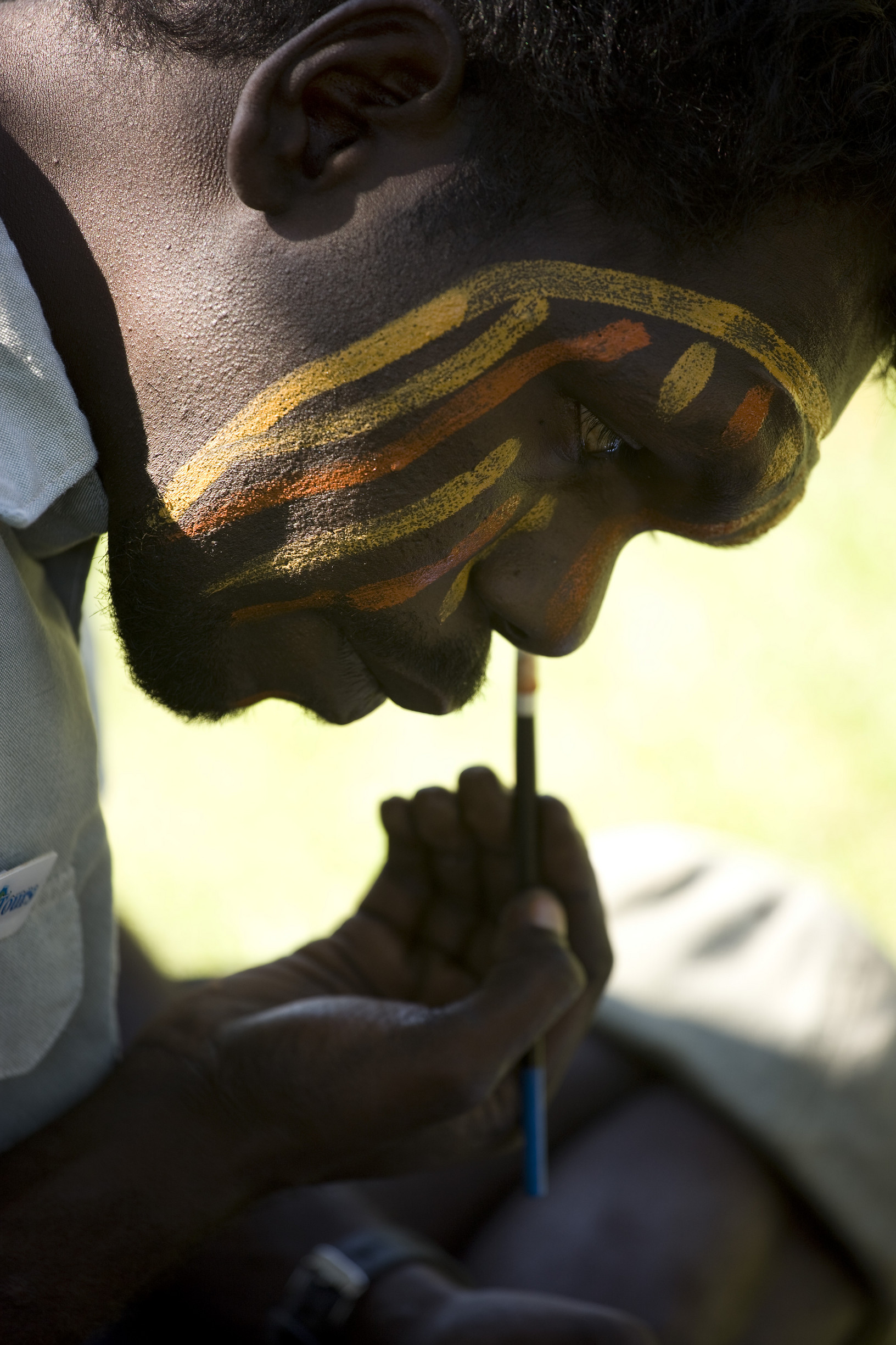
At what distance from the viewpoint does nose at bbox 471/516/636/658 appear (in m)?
1.03

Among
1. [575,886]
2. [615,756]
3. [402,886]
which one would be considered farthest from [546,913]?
[615,756]

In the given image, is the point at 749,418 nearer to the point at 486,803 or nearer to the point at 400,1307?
the point at 486,803

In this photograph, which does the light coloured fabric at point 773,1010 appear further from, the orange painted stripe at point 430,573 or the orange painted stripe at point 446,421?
the orange painted stripe at point 446,421

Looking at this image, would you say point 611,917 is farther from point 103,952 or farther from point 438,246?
point 438,246

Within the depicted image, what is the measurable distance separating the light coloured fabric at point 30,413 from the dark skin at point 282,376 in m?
0.03

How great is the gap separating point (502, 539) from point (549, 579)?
0.06 metres

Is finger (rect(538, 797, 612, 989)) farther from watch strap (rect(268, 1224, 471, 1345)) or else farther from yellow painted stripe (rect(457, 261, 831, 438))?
yellow painted stripe (rect(457, 261, 831, 438))

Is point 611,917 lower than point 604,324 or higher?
lower

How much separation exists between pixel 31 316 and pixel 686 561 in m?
2.70

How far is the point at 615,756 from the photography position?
2988 millimetres

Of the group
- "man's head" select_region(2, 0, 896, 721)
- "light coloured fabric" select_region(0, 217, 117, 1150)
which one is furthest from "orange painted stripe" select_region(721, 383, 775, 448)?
"light coloured fabric" select_region(0, 217, 117, 1150)

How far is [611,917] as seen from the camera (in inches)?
69.7

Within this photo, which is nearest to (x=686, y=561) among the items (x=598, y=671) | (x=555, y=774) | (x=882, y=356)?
(x=598, y=671)

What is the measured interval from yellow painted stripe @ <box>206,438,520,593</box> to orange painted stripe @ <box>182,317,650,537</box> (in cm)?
4
